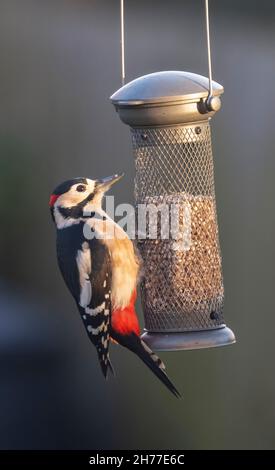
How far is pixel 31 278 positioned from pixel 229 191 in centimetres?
136

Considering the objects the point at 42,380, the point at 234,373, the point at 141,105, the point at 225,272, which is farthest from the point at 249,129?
the point at 141,105

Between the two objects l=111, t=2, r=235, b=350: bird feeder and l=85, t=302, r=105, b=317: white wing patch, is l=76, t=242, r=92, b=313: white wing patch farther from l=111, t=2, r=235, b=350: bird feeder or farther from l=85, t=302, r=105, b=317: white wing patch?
l=111, t=2, r=235, b=350: bird feeder

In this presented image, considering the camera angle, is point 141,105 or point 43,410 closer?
point 141,105

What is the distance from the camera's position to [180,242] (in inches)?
154

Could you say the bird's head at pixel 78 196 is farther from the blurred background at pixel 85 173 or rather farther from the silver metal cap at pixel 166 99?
the blurred background at pixel 85 173

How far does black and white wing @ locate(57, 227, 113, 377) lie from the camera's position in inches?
156

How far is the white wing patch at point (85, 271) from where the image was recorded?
156 inches

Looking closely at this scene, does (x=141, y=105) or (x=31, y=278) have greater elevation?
(x=141, y=105)

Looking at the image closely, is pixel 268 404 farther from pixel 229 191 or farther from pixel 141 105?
pixel 141 105

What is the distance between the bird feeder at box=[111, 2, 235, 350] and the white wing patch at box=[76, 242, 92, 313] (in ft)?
0.66

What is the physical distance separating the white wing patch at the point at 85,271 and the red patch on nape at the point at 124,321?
120 millimetres

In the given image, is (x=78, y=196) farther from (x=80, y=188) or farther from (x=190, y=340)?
(x=190, y=340)

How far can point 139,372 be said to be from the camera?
657 centimetres

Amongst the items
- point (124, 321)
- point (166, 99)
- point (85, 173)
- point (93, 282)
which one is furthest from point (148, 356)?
point (85, 173)
